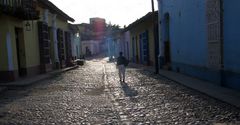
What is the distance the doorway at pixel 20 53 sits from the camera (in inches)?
720

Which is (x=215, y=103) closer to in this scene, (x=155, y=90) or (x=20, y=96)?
(x=155, y=90)

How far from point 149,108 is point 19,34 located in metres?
11.4

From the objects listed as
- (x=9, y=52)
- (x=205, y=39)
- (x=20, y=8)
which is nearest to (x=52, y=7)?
(x=20, y=8)

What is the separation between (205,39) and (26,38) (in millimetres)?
9445

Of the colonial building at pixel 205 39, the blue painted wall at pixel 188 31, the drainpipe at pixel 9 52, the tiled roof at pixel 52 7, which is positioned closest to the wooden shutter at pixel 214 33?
the colonial building at pixel 205 39

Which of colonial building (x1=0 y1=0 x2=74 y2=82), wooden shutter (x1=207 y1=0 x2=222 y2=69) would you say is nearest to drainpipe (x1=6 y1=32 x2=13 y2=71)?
colonial building (x1=0 y1=0 x2=74 y2=82)

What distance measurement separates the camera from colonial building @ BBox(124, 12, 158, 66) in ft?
84.8

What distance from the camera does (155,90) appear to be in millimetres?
12227

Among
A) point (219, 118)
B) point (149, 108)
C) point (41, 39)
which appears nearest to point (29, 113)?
point (149, 108)

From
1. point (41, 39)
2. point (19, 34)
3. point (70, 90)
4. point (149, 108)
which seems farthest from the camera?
point (41, 39)

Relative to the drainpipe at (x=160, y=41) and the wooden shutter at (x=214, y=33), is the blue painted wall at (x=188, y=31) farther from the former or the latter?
the drainpipe at (x=160, y=41)

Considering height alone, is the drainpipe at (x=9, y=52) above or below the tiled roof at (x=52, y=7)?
below

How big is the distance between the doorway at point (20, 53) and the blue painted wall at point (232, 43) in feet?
34.6

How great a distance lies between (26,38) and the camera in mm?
18797
